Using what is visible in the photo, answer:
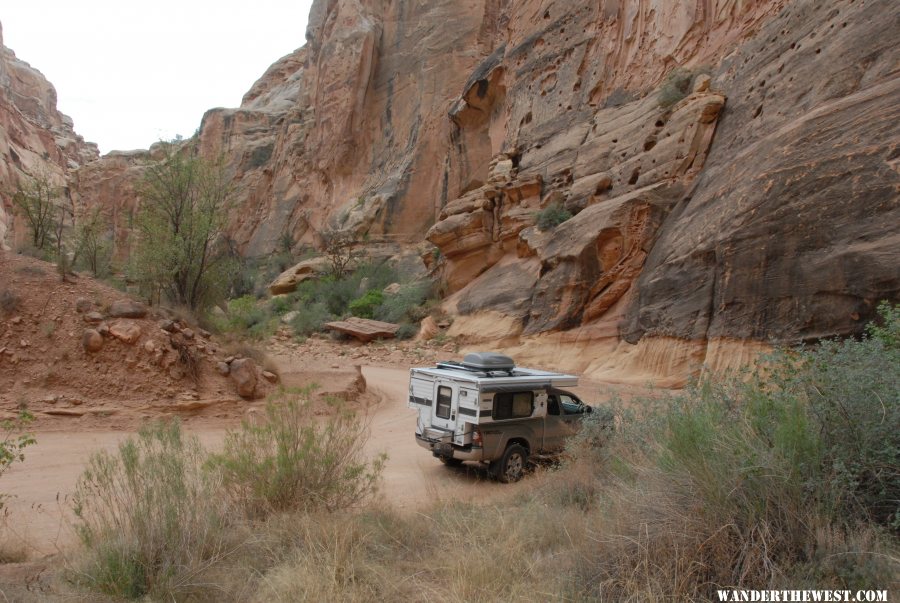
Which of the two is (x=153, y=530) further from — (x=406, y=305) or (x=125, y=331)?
(x=406, y=305)

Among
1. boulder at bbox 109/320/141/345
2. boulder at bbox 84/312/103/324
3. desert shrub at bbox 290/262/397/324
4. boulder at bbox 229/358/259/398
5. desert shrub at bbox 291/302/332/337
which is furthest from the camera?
desert shrub at bbox 290/262/397/324

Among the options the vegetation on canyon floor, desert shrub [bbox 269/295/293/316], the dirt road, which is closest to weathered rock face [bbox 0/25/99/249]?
desert shrub [bbox 269/295/293/316]

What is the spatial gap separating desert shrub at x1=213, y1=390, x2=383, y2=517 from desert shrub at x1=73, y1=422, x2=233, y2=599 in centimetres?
38

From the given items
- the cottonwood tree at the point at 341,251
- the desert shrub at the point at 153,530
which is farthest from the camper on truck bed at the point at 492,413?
the cottonwood tree at the point at 341,251

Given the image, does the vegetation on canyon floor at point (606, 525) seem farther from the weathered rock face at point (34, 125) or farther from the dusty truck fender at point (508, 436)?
the weathered rock face at point (34, 125)

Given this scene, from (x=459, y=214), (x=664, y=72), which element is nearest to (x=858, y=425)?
(x=664, y=72)

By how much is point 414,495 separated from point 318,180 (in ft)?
153

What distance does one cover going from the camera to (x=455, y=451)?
8047mm

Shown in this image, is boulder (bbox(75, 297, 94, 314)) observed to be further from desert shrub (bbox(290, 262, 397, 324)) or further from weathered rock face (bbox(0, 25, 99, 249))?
weathered rock face (bbox(0, 25, 99, 249))

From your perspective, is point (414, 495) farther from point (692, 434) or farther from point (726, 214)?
point (726, 214)

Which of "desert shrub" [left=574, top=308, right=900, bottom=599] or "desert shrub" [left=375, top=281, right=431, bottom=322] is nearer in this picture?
"desert shrub" [left=574, top=308, right=900, bottom=599]

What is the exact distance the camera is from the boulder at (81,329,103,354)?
11.3 m

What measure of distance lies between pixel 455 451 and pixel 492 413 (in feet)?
2.57

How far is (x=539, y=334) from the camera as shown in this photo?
20188 mm
